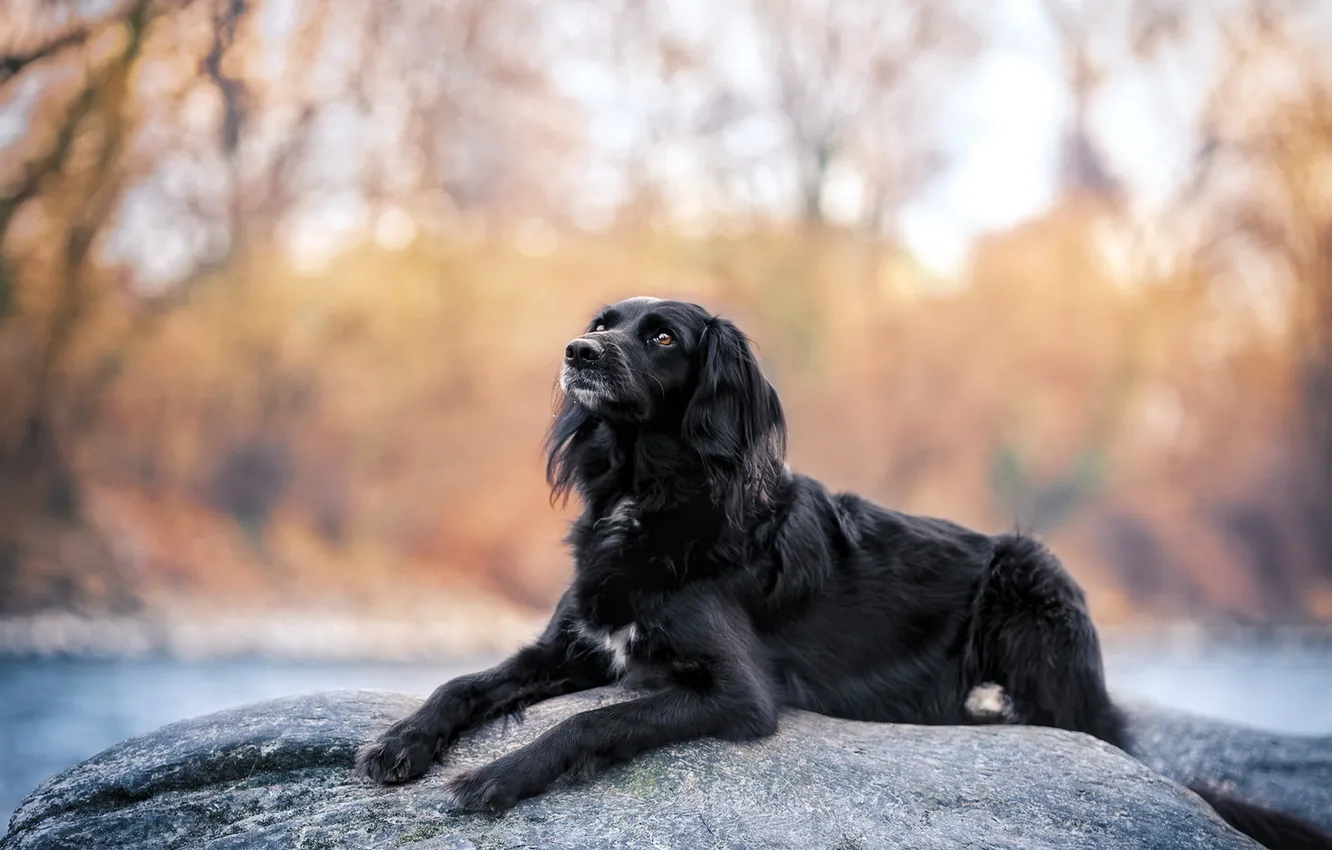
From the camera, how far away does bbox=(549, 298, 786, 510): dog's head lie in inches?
130

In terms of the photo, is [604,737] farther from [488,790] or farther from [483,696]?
[483,696]

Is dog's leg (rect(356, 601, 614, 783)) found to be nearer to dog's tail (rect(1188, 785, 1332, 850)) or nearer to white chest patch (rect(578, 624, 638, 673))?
white chest patch (rect(578, 624, 638, 673))

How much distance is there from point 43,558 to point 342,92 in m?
8.08

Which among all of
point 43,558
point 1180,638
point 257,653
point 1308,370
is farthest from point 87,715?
point 1308,370

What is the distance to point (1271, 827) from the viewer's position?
328cm

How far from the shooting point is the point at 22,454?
570 inches

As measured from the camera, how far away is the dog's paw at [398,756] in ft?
9.37

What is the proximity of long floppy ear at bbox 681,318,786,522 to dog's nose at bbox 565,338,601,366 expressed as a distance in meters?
0.37

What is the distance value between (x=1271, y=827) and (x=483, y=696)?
244 cm

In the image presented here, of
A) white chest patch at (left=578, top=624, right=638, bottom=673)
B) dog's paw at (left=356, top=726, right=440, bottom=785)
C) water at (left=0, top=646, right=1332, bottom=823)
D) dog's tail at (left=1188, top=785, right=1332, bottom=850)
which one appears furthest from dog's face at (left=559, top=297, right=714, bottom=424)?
water at (left=0, top=646, right=1332, bottom=823)

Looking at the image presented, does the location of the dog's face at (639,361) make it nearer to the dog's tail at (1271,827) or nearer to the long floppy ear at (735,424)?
the long floppy ear at (735,424)

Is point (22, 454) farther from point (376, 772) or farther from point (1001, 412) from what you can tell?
point (1001, 412)

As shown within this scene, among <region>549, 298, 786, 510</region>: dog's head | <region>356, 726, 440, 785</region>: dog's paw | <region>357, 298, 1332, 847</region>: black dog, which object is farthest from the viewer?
<region>549, 298, 786, 510</region>: dog's head

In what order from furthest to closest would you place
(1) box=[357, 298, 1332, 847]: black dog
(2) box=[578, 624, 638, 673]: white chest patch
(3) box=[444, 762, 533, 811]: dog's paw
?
(2) box=[578, 624, 638, 673]: white chest patch < (1) box=[357, 298, 1332, 847]: black dog < (3) box=[444, 762, 533, 811]: dog's paw
